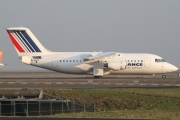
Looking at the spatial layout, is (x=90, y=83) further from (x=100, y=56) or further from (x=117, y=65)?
(x=100, y=56)

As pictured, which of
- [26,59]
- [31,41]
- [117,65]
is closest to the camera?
[117,65]

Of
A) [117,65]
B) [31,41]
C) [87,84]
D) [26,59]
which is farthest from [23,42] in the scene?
[87,84]

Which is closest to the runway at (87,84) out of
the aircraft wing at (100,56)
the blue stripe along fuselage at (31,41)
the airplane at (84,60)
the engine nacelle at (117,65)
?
the engine nacelle at (117,65)

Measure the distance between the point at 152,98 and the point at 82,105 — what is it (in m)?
6.68

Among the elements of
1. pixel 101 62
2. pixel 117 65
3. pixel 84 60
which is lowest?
pixel 117 65

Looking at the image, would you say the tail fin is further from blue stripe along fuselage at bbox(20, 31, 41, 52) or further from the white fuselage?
the white fuselage

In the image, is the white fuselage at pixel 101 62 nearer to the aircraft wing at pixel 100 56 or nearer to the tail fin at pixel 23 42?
the aircraft wing at pixel 100 56

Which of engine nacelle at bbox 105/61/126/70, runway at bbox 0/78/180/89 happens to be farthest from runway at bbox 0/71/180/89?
engine nacelle at bbox 105/61/126/70

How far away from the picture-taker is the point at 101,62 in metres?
61.3

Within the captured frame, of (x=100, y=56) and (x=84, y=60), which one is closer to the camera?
(x=100, y=56)

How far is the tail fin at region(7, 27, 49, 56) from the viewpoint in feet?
203

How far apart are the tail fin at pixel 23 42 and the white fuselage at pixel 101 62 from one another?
36.6 inches

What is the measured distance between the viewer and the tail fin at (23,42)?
2436 inches

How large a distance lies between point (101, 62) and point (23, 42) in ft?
33.7
